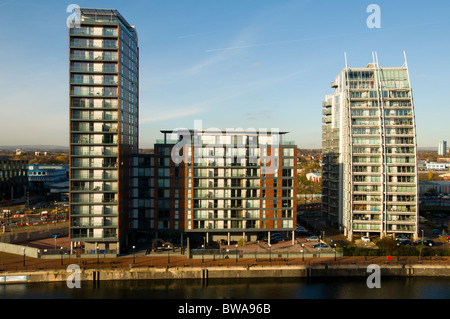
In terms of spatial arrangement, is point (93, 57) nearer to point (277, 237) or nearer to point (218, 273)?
point (218, 273)

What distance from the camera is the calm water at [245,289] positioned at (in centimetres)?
4153

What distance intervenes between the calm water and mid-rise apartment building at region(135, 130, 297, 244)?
12.8m

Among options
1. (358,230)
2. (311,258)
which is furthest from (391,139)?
(311,258)

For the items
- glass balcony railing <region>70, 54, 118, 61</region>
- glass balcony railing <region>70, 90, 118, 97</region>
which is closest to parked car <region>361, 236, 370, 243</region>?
glass balcony railing <region>70, 90, 118, 97</region>

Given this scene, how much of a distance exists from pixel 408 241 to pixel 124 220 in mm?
50699

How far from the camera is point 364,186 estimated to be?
211ft

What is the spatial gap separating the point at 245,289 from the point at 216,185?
1934 cm

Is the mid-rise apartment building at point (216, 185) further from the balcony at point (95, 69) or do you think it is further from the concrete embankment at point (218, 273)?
the balcony at point (95, 69)

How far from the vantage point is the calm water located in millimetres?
41531

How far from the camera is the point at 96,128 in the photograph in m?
52.2

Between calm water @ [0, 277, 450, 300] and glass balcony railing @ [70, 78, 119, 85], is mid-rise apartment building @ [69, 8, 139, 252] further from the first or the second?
calm water @ [0, 277, 450, 300]

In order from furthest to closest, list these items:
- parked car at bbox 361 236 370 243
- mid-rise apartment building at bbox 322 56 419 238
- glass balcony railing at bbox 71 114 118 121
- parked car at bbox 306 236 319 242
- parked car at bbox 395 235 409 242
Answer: mid-rise apartment building at bbox 322 56 419 238 < parked car at bbox 306 236 319 242 < parked car at bbox 395 235 409 242 < parked car at bbox 361 236 370 243 < glass balcony railing at bbox 71 114 118 121
